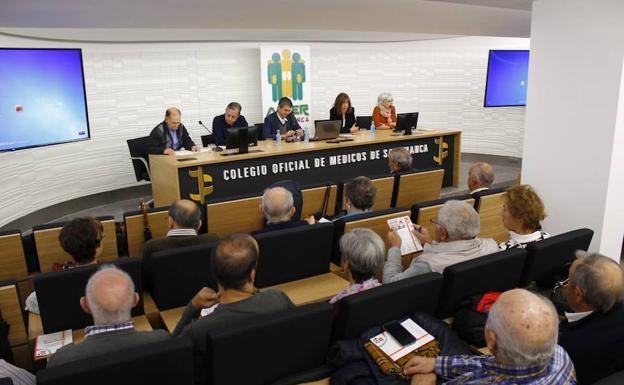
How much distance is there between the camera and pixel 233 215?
13.1 feet

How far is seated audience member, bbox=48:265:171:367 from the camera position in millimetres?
1810

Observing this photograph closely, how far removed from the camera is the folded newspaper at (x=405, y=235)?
308 cm

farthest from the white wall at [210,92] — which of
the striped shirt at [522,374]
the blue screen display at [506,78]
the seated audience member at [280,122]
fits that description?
the striped shirt at [522,374]

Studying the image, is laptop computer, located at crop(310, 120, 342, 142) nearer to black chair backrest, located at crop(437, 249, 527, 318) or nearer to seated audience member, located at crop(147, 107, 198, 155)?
seated audience member, located at crop(147, 107, 198, 155)

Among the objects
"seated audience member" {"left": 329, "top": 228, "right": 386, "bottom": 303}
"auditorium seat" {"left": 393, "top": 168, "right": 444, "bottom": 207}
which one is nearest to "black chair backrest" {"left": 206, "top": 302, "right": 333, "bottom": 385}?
"seated audience member" {"left": 329, "top": 228, "right": 386, "bottom": 303}

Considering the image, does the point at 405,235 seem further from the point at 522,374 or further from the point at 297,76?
the point at 297,76

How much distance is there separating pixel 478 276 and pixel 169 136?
4.88 metres

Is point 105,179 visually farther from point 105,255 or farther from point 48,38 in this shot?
point 105,255

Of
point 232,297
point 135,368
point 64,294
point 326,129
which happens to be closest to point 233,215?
point 64,294

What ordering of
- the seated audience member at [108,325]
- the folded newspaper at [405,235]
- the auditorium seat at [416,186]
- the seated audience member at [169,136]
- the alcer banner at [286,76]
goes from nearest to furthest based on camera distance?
the seated audience member at [108,325], the folded newspaper at [405,235], the auditorium seat at [416,186], the seated audience member at [169,136], the alcer banner at [286,76]

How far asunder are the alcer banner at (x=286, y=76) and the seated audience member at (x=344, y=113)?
5.51 ft

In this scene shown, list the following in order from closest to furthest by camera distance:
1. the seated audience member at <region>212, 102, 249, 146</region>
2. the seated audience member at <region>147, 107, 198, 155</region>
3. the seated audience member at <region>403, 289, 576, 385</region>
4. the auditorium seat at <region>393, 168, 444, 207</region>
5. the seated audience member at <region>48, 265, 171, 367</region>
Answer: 1. the seated audience member at <region>403, 289, 576, 385</region>
2. the seated audience member at <region>48, 265, 171, 367</region>
3. the auditorium seat at <region>393, 168, 444, 207</region>
4. the seated audience member at <region>147, 107, 198, 155</region>
5. the seated audience member at <region>212, 102, 249, 146</region>

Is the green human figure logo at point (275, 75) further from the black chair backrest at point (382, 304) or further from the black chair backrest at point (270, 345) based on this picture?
the black chair backrest at point (270, 345)

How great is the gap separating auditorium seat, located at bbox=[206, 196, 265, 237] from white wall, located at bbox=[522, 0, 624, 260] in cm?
273
